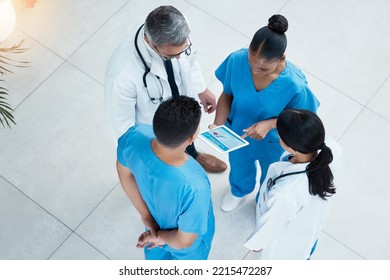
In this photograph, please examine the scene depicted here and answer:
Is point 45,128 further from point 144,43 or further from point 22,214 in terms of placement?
point 144,43

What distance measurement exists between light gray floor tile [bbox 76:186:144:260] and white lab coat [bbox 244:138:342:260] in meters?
0.85

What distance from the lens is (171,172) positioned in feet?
5.99

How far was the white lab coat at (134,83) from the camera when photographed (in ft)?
7.04

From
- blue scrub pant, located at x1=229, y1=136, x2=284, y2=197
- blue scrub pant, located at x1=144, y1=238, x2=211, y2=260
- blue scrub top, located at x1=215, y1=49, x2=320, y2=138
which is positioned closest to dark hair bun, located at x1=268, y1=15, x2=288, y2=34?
blue scrub top, located at x1=215, y1=49, x2=320, y2=138

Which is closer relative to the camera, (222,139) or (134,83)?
(134,83)

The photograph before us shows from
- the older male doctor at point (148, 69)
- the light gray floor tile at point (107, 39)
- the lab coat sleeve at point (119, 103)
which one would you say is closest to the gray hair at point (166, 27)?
the older male doctor at point (148, 69)

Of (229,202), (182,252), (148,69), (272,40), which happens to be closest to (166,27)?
(148,69)

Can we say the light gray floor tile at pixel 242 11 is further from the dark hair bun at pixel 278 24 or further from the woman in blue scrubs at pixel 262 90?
the dark hair bun at pixel 278 24

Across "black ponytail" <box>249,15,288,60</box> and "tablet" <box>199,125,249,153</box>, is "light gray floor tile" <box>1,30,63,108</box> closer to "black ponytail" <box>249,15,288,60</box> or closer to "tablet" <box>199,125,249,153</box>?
"tablet" <box>199,125,249,153</box>

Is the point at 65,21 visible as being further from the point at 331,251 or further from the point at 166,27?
the point at 331,251

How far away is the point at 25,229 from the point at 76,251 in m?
0.31

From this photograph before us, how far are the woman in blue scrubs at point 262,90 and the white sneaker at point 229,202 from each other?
433 millimetres

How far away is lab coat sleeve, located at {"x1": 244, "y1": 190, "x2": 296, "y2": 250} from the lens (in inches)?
79.1
